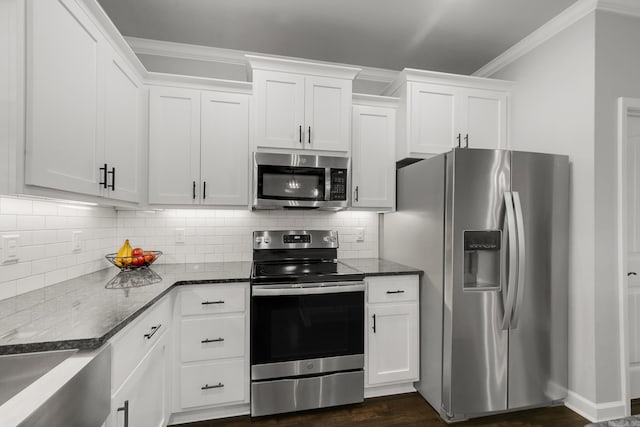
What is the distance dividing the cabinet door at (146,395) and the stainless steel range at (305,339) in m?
0.51

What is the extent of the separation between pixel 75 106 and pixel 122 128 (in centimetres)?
50

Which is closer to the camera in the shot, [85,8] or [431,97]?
[85,8]

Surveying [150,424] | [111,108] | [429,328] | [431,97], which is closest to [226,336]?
[150,424]

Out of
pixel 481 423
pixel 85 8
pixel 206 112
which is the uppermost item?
pixel 85 8

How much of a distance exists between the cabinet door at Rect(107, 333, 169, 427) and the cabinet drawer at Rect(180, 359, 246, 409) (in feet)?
0.46

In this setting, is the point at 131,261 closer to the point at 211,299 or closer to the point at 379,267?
the point at 211,299

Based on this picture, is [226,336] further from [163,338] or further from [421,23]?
[421,23]

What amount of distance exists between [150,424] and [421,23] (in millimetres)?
3079

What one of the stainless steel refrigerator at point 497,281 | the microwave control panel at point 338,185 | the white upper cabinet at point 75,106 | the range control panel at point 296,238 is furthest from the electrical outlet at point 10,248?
the stainless steel refrigerator at point 497,281

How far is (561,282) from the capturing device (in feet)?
6.64

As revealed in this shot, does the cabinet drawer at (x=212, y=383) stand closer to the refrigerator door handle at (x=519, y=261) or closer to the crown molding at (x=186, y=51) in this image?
the refrigerator door handle at (x=519, y=261)

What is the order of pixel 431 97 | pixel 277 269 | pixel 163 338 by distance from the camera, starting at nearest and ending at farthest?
1. pixel 163 338
2. pixel 277 269
3. pixel 431 97

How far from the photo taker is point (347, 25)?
7.54ft

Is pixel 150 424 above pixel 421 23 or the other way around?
the other way around
